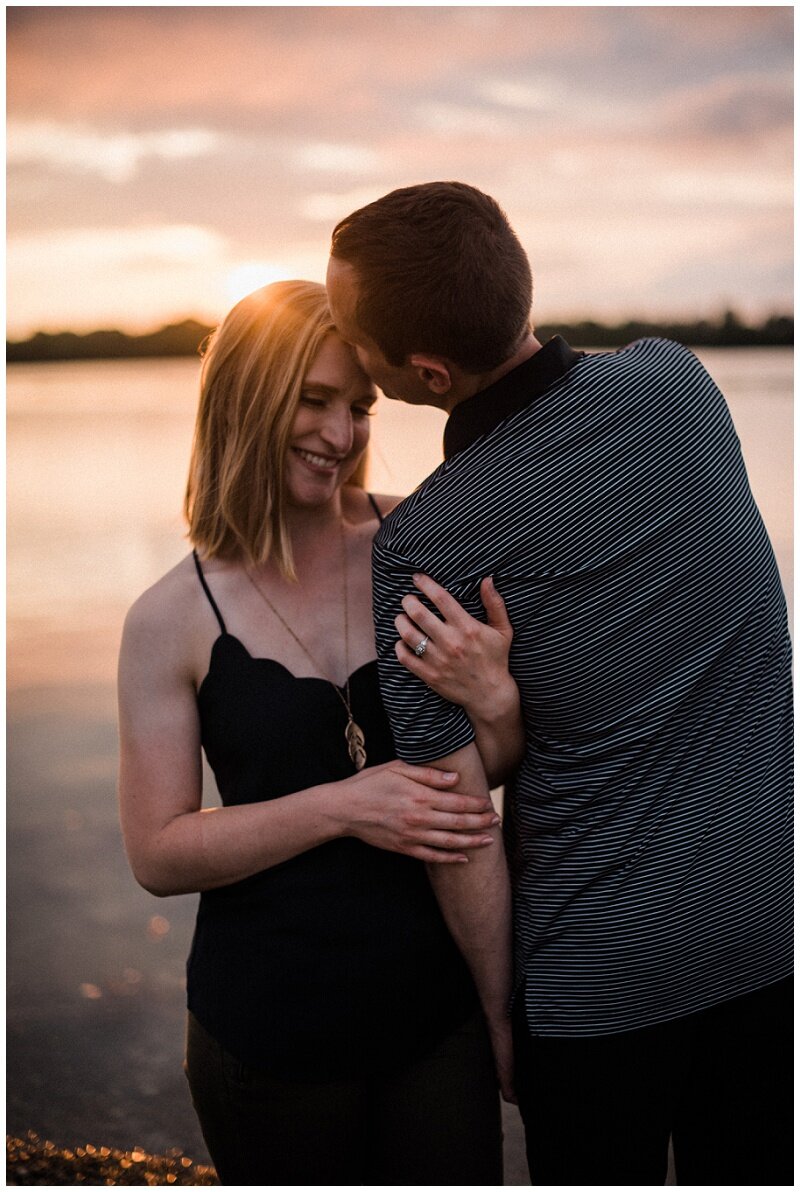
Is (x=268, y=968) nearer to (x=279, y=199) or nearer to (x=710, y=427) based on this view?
(x=710, y=427)

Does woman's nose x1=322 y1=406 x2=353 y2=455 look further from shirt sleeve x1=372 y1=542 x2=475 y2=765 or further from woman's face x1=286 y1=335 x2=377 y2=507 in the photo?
shirt sleeve x1=372 y1=542 x2=475 y2=765

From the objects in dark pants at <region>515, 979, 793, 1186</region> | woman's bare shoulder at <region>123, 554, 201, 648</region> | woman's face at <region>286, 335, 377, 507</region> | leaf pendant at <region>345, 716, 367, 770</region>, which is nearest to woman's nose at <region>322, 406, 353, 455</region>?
woman's face at <region>286, 335, 377, 507</region>

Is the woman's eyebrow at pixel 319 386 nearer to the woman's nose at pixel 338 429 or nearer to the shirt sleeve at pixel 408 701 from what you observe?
the woman's nose at pixel 338 429

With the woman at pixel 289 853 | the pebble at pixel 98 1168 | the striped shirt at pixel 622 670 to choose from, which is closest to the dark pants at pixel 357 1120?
the woman at pixel 289 853

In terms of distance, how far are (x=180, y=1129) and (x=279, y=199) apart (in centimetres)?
371

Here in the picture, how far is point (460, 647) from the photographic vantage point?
1.48 metres

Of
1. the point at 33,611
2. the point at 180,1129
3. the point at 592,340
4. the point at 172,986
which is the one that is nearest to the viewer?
the point at 180,1129

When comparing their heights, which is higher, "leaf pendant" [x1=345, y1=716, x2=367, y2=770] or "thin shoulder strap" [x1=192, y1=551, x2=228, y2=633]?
"thin shoulder strap" [x1=192, y1=551, x2=228, y2=633]

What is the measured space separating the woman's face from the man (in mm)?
158

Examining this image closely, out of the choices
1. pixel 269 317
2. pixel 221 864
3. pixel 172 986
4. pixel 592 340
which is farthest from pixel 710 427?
pixel 592 340

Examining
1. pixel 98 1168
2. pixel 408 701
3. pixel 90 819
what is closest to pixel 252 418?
pixel 408 701

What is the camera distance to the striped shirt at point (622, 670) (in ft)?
4.73

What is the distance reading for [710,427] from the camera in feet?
5.07

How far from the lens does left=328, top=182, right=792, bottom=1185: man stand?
145 cm
